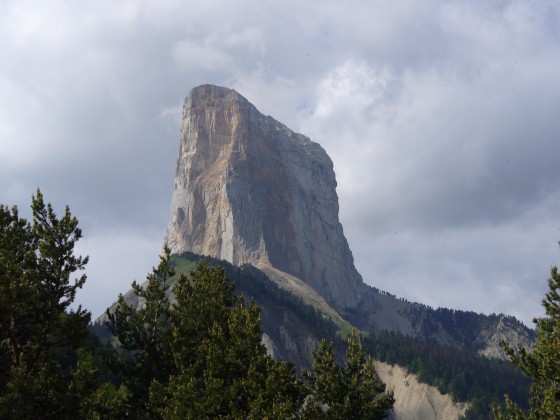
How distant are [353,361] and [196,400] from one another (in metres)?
9.20

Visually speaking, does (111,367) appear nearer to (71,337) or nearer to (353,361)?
(71,337)

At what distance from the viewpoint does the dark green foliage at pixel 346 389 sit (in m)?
33.0

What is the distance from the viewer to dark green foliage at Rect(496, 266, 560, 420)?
31.1 m

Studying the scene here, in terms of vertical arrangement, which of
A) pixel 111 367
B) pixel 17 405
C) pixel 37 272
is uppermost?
pixel 37 272

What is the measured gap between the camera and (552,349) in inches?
1228

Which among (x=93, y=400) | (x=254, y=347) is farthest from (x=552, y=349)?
(x=93, y=400)

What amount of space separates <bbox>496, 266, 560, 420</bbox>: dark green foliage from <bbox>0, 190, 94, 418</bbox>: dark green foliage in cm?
2322

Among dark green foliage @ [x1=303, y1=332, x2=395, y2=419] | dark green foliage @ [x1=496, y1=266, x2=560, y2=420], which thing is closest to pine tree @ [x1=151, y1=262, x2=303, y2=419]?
dark green foliage @ [x1=303, y1=332, x2=395, y2=419]

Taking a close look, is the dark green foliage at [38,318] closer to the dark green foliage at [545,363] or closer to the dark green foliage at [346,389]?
the dark green foliage at [346,389]

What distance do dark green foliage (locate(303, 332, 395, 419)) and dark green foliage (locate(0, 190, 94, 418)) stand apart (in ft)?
40.0

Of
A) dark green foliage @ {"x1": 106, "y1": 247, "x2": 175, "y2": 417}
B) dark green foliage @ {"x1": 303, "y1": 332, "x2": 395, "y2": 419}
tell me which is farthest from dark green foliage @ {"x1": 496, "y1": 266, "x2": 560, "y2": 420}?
dark green foliage @ {"x1": 106, "y1": 247, "x2": 175, "y2": 417}

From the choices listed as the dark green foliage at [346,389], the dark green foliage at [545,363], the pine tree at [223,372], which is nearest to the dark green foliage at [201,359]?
the pine tree at [223,372]

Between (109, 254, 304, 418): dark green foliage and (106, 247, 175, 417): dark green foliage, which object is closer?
(109, 254, 304, 418): dark green foliage

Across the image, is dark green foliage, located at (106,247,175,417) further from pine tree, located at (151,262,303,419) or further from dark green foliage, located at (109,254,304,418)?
pine tree, located at (151,262,303,419)
